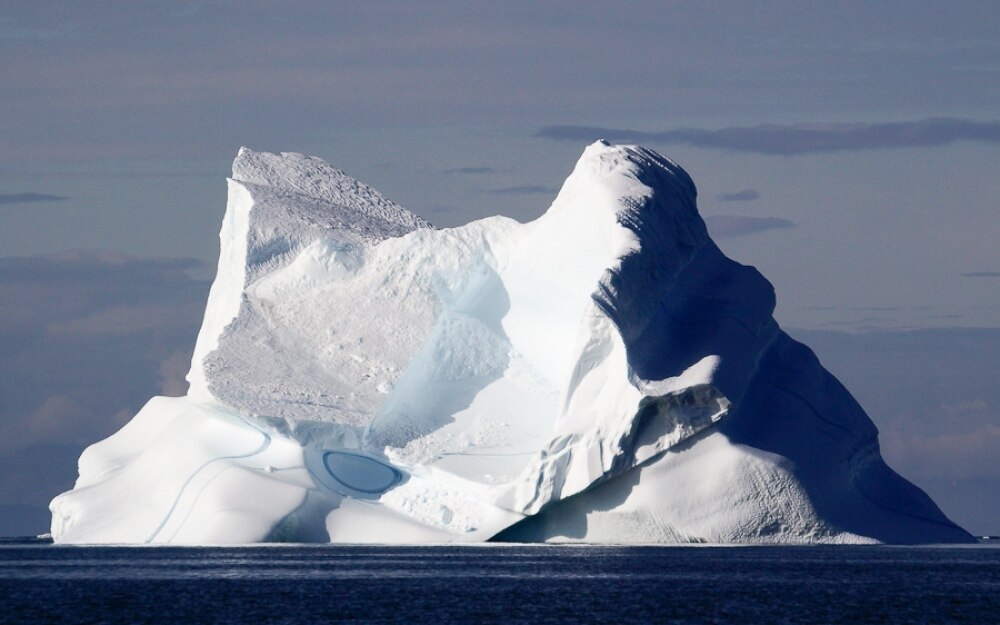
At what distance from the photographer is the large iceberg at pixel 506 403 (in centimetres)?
4362

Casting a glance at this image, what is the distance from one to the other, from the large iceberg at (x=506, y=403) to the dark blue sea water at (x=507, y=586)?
3.25ft

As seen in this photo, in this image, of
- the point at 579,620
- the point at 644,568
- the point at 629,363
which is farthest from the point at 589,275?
the point at 579,620

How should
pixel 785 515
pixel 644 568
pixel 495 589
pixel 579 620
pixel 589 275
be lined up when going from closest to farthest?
pixel 579 620 < pixel 495 589 < pixel 644 568 < pixel 785 515 < pixel 589 275

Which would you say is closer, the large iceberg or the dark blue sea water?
the dark blue sea water

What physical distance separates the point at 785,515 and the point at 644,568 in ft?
14.2

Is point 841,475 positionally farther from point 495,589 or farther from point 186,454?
point 186,454

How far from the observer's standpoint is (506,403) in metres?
48.2

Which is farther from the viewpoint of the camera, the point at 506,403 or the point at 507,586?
the point at 506,403

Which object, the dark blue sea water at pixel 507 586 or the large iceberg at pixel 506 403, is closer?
the dark blue sea water at pixel 507 586

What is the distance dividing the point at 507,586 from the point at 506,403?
1118 centimetres

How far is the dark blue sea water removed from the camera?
1300 inches

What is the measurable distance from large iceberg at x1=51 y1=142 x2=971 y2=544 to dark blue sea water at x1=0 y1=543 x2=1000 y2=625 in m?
0.99

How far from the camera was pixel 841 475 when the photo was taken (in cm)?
4528

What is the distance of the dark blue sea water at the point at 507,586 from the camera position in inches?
1300
